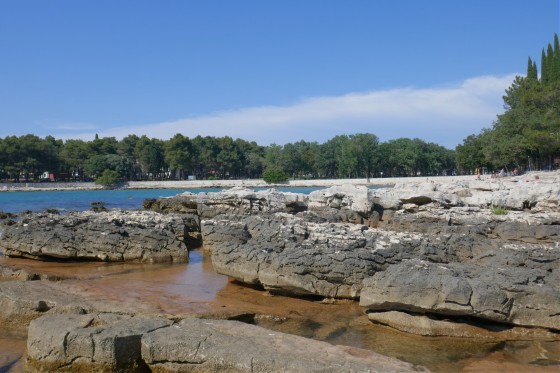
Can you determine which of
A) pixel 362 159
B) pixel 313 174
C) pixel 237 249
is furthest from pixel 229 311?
pixel 313 174

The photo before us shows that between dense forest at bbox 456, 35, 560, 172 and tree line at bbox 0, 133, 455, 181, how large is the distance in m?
32.0

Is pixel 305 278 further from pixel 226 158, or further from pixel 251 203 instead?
pixel 226 158

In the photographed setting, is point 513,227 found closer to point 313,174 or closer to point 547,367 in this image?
point 547,367

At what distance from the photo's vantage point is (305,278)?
31.7ft

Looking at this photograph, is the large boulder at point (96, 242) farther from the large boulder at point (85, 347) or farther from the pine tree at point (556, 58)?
the pine tree at point (556, 58)

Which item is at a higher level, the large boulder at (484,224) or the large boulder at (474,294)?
the large boulder at (484,224)

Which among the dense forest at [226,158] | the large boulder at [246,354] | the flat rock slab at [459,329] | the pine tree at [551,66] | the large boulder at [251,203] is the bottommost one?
the flat rock slab at [459,329]

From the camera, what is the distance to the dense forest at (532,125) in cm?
4378

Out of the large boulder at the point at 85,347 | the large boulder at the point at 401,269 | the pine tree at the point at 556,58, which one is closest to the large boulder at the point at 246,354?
the large boulder at the point at 85,347

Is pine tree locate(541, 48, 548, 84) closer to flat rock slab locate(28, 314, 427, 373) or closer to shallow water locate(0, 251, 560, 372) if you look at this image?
shallow water locate(0, 251, 560, 372)

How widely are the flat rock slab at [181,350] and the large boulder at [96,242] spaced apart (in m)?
7.66

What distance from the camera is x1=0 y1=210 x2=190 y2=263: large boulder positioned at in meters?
14.3

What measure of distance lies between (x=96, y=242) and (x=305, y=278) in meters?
7.73

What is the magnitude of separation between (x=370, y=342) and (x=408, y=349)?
0.61m
